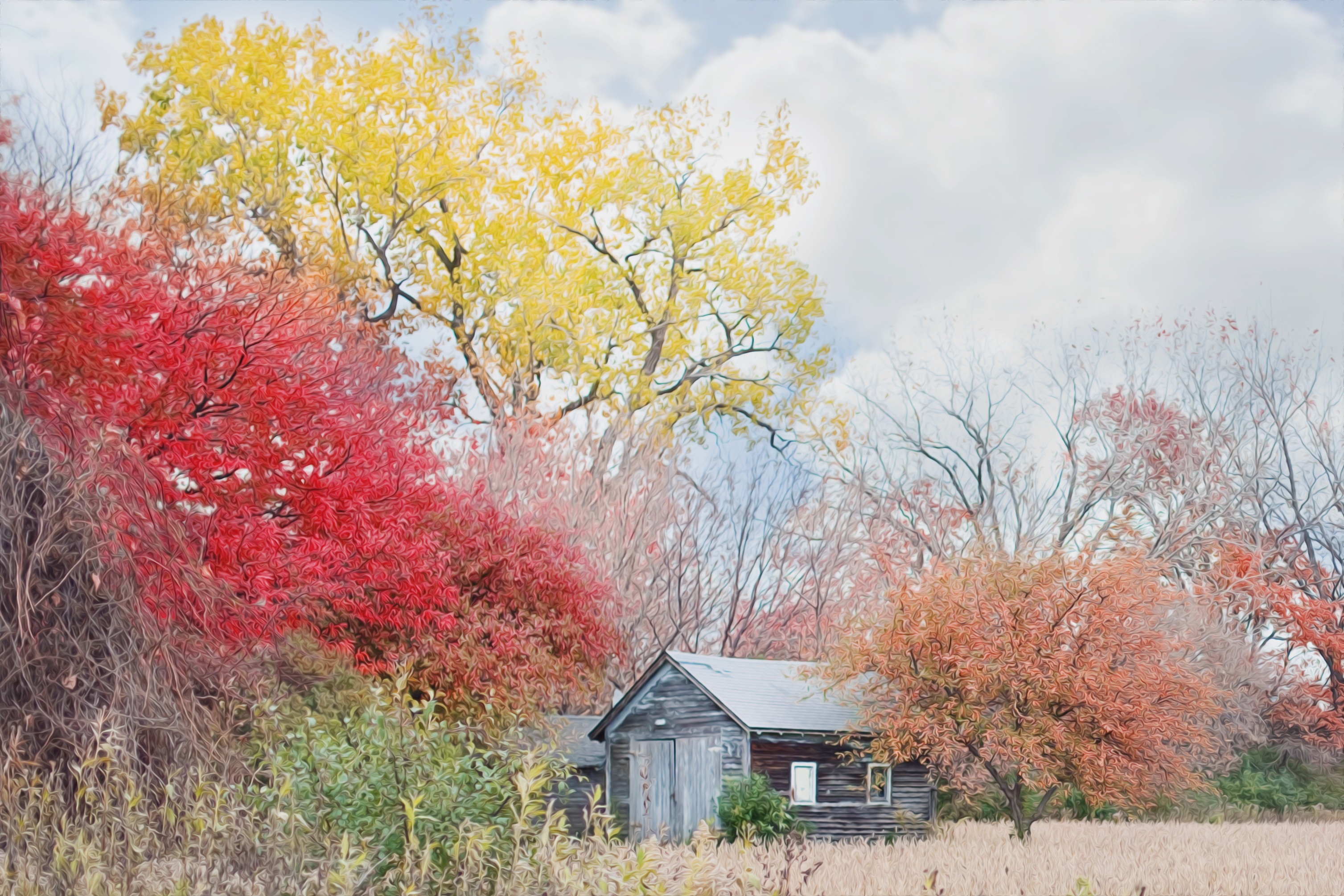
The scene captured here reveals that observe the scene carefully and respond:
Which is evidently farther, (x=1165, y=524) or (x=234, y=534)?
(x=1165, y=524)

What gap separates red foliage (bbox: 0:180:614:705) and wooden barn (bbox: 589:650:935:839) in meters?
5.40

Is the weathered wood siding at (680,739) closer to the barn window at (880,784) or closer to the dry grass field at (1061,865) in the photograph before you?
the dry grass field at (1061,865)

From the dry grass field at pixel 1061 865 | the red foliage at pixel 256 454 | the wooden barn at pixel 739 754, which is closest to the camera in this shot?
the red foliage at pixel 256 454

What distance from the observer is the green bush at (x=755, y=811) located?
22.5m

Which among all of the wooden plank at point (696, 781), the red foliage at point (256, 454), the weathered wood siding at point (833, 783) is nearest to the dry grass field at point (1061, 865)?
the weathered wood siding at point (833, 783)

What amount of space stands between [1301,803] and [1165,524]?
29.4ft

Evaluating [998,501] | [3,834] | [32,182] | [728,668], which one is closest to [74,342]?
[32,182]

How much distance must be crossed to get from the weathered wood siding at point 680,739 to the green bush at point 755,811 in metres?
0.54

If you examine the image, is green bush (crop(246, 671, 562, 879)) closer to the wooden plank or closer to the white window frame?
the wooden plank

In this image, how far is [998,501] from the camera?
36594 mm

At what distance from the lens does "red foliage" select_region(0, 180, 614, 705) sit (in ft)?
44.3

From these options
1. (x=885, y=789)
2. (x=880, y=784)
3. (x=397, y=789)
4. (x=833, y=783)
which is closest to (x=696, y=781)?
(x=833, y=783)

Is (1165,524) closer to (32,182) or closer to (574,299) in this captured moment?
→ (574,299)

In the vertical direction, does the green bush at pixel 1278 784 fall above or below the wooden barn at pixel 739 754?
below
